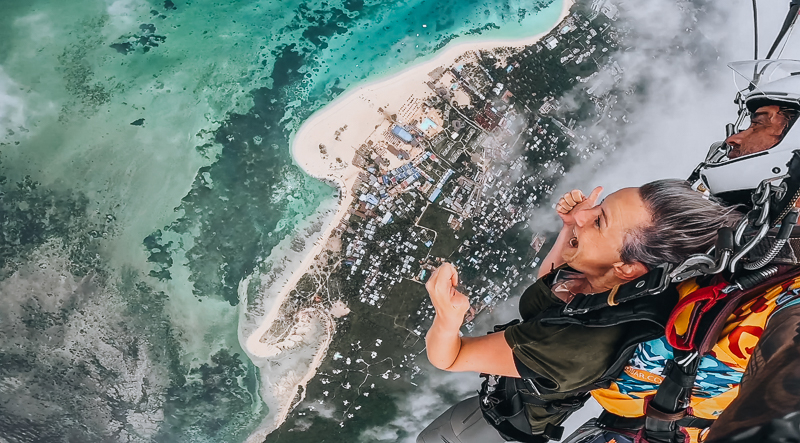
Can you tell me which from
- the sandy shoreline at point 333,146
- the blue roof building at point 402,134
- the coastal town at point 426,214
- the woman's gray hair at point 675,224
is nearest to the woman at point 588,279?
the woman's gray hair at point 675,224

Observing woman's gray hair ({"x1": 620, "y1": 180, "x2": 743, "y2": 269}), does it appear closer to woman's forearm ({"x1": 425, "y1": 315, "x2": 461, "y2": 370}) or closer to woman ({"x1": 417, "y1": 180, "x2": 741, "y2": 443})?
woman ({"x1": 417, "y1": 180, "x2": 741, "y2": 443})

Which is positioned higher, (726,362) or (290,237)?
(726,362)

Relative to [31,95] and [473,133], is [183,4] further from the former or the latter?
[473,133]

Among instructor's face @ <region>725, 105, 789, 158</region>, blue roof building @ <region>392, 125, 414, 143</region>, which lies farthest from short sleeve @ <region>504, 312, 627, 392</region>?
blue roof building @ <region>392, 125, 414, 143</region>

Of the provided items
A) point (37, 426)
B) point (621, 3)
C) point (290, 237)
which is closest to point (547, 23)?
point (621, 3)

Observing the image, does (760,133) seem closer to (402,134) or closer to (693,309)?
(693,309)

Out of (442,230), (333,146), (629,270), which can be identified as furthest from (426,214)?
(629,270)
